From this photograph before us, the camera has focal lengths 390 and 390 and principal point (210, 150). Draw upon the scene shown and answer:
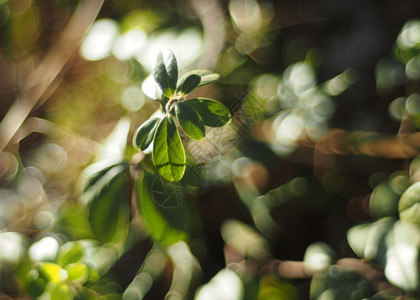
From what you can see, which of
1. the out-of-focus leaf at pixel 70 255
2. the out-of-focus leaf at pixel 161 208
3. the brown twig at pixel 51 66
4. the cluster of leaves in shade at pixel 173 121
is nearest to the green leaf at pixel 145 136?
the cluster of leaves in shade at pixel 173 121

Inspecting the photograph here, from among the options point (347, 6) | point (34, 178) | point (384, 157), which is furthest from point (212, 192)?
point (347, 6)

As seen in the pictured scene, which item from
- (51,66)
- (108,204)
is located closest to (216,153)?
(108,204)

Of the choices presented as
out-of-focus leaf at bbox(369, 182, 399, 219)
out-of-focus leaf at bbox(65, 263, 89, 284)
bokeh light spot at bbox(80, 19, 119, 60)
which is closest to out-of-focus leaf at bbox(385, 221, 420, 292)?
out-of-focus leaf at bbox(369, 182, 399, 219)

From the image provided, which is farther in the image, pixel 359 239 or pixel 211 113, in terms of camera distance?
pixel 359 239

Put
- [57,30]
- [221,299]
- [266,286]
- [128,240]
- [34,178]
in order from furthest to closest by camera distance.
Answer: [57,30] < [34,178] < [128,240] < [266,286] < [221,299]

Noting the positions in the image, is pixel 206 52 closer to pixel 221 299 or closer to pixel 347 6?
pixel 347 6

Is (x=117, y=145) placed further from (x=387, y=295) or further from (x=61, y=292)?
(x=387, y=295)

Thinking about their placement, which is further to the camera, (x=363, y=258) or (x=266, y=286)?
(x=266, y=286)
